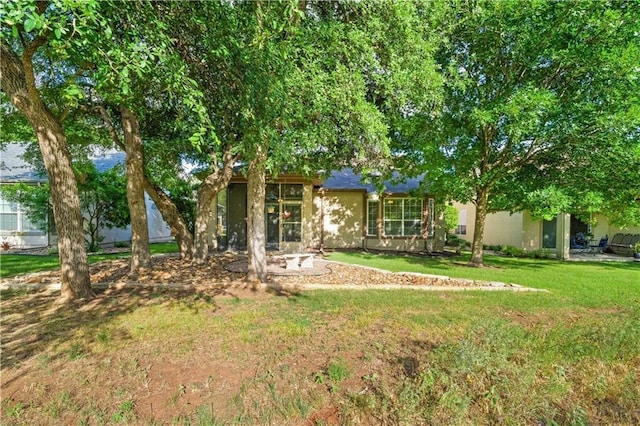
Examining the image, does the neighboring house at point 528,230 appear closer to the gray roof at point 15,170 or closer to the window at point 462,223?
the window at point 462,223

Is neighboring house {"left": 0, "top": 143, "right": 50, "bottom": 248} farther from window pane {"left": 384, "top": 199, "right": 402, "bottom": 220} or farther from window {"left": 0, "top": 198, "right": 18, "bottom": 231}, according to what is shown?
window pane {"left": 384, "top": 199, "right": 402, "bottom": 220}

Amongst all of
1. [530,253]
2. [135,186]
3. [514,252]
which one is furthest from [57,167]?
[530,253]

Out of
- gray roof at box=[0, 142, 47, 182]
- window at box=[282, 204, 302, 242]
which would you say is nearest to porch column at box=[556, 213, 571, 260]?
window at box=[282, 204, 302, 242]

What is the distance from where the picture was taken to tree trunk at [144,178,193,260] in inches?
413

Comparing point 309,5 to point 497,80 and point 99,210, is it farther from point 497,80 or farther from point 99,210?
point 99,210

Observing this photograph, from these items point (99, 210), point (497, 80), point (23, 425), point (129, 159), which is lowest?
point (23, 425)

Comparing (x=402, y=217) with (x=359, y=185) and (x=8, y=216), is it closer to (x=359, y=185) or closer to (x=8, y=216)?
(x=359, y=185)

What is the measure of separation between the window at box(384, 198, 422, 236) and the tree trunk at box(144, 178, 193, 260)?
945 cm

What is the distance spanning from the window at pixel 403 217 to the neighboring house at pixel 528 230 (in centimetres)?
408

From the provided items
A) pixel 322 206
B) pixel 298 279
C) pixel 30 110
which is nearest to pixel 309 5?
pixel 30 110

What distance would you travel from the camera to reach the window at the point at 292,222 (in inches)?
583

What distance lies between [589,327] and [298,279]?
5.67m

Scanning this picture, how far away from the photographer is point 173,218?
1077cm

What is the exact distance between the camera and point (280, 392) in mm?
3172
